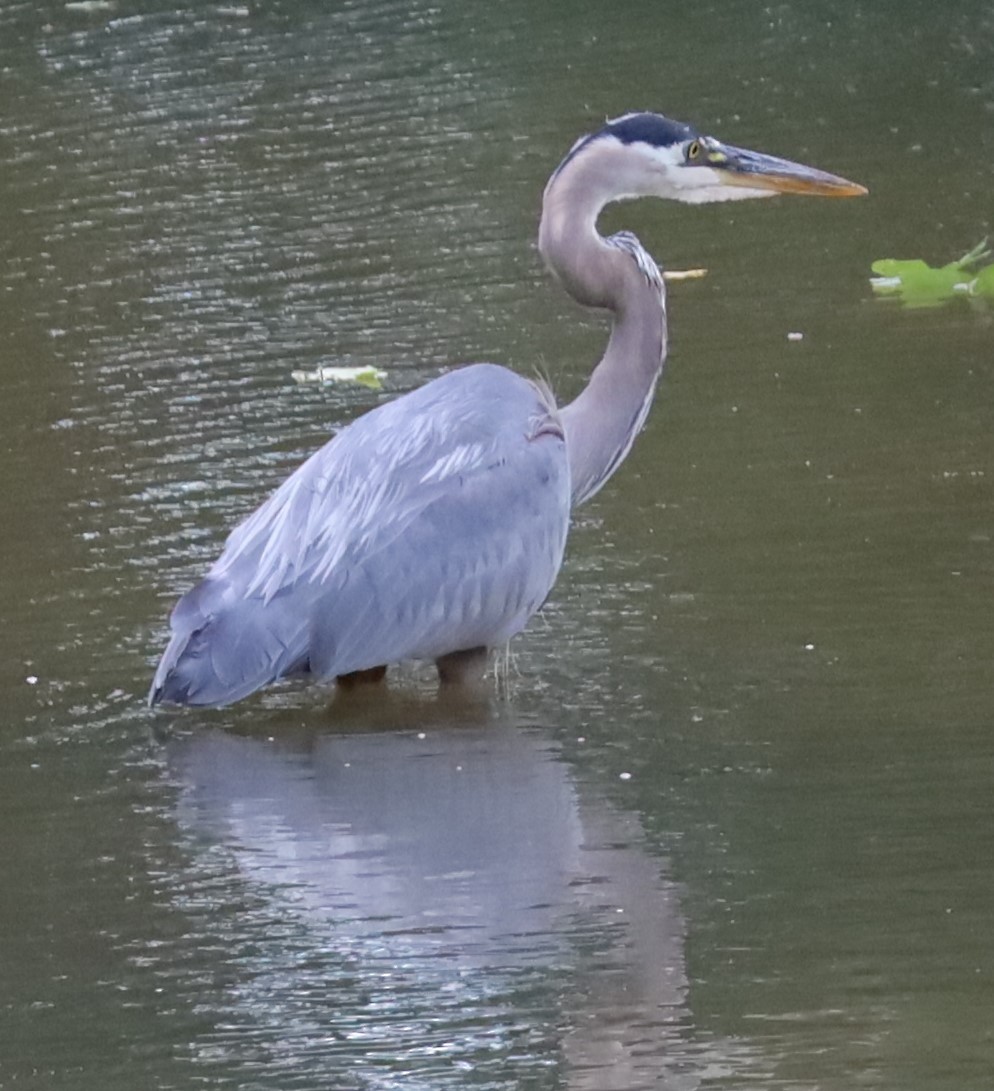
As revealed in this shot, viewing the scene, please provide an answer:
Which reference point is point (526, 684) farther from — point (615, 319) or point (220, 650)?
point (615, 319)

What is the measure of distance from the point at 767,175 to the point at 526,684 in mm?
1927

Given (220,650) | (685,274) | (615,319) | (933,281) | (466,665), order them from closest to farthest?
(220,650) → (466,665) → (615,319) → (933,281) → (685,274)

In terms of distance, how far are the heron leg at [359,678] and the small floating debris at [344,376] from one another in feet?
7.65

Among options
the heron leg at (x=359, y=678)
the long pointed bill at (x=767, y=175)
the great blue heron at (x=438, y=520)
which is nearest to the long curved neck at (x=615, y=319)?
the great blue heron at (x=438, y=520)

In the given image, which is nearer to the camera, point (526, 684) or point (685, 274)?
point (526, 684)

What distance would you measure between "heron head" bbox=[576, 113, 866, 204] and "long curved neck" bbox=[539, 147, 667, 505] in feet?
0.35

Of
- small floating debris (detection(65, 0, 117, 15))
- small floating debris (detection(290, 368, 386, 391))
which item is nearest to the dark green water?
small floating debris (detection(290, 368, 386, 391))

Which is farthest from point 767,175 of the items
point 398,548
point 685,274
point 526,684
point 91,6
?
point 91,6

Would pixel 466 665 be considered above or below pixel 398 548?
below

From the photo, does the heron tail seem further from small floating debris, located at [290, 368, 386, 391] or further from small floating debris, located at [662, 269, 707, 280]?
small floating debris, located at [662, 269, 707, 280]

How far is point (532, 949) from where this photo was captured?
4648mm

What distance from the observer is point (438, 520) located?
644cm

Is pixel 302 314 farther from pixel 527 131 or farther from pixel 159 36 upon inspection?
pixel 159 36

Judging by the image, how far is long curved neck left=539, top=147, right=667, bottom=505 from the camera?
692cm
